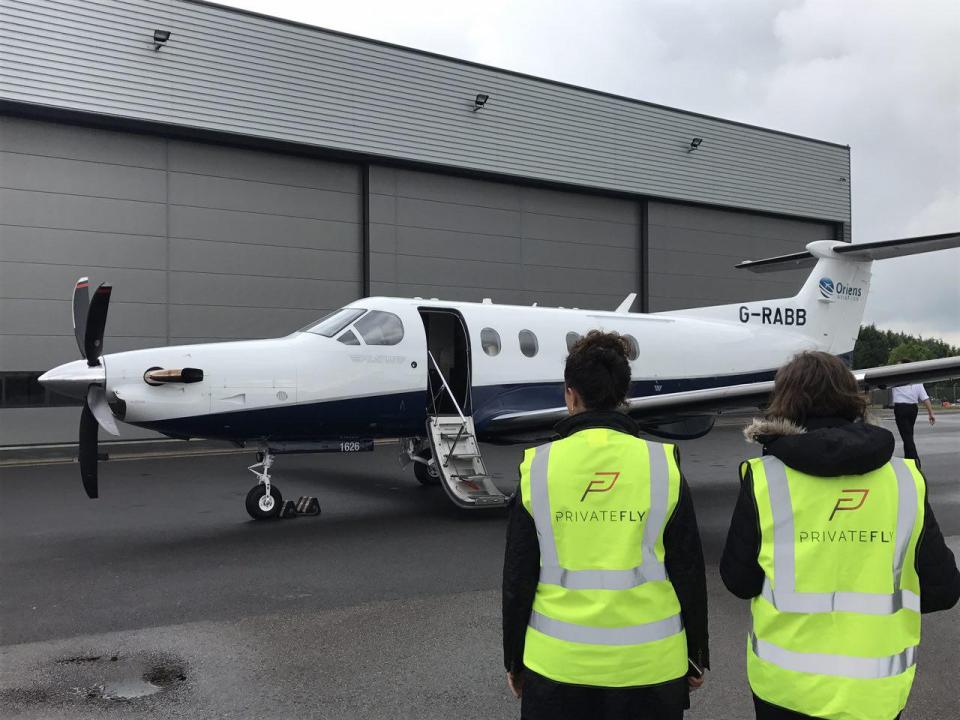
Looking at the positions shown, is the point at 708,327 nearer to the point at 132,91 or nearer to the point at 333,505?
the point at 333,505

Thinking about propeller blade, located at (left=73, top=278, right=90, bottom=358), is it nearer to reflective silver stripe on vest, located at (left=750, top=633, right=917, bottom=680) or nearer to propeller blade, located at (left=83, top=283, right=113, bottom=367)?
propeller blade, located at (left=83, top=283, right=113, bottom=367)

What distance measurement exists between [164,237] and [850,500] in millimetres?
17928

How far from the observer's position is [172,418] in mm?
7359

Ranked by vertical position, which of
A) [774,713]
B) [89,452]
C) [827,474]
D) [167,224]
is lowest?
[774,713]

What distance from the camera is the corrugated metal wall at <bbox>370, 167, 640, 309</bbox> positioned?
20328 millimetres

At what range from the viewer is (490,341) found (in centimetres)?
973

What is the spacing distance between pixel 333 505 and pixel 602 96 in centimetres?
1765

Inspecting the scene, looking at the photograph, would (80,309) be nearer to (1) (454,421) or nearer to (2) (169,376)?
(2) (169,376)

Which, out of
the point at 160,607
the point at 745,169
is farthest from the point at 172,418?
the point at 745,169

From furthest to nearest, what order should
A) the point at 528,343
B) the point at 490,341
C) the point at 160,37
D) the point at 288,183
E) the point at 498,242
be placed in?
the point at 498,242 → the point at 288,183 → the point at 160,37 → the point at 528,343 → the point at 490,341

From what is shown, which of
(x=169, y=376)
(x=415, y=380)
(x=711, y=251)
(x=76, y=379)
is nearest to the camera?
(x=76, y=379)

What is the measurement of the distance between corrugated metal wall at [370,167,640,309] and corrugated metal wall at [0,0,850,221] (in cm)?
77

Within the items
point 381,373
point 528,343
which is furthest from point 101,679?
point 528,343

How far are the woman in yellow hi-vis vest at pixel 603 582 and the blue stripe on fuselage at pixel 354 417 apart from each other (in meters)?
5.90
